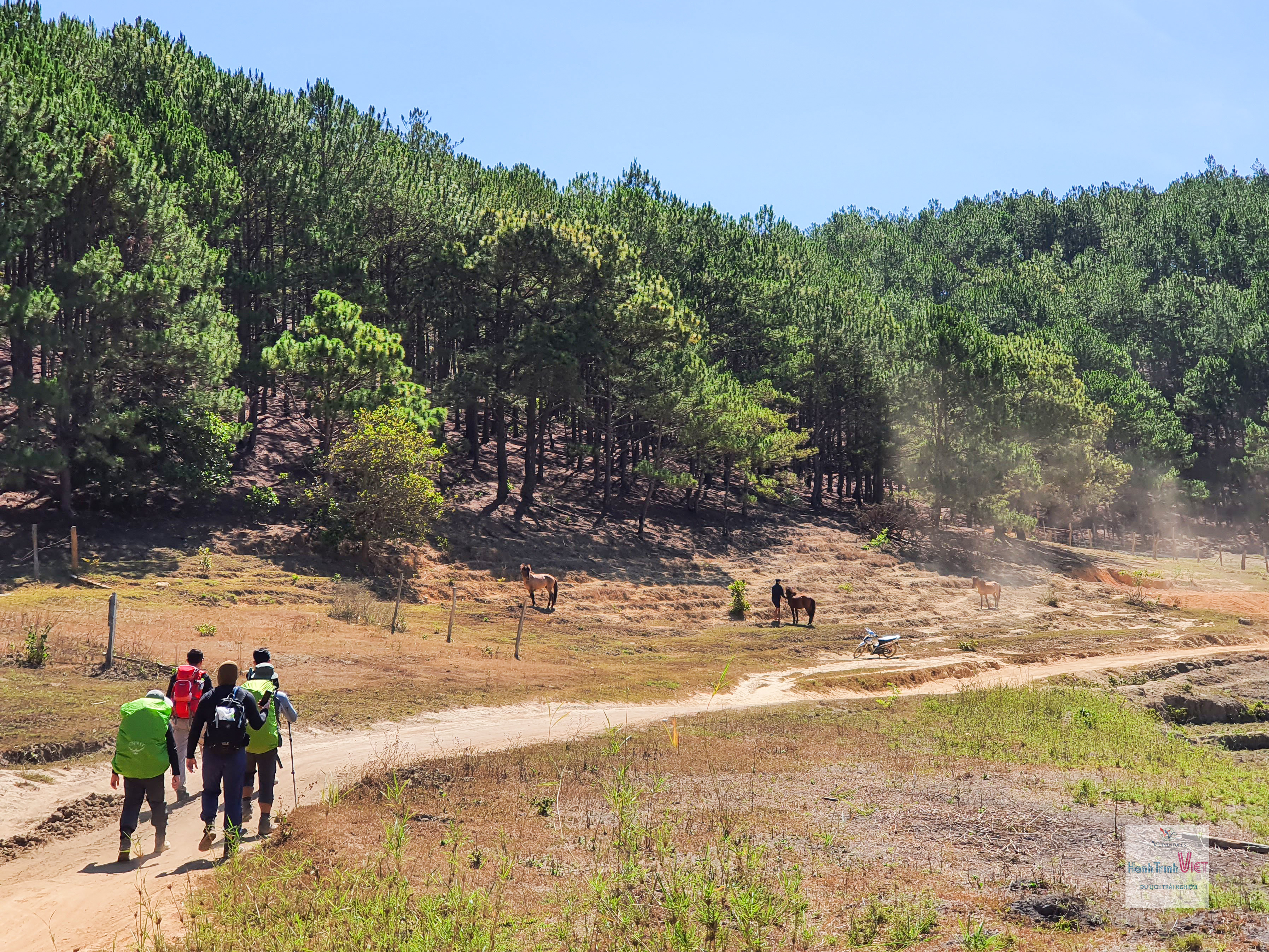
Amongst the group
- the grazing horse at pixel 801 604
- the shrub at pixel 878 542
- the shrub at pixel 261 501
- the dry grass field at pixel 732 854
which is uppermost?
the shrub at pixel 261 501

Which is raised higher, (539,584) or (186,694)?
(186,694)

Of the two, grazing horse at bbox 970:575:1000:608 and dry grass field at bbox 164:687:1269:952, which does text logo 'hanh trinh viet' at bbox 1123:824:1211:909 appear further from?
grazing horse at bbox 970:575:1000:608

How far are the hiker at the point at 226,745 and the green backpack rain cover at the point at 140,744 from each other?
0.36 m

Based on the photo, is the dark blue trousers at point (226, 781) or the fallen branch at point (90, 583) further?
the fallen branch at point (90, 583)

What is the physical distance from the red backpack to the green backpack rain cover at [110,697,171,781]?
9.51ft

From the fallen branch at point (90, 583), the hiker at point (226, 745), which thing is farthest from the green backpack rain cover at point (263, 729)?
Result: the fallen branch at point (90, 583)

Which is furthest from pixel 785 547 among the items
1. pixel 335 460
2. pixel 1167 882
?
pixel 1167 882

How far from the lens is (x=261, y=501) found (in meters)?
41.9

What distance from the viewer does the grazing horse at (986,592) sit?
1961 inches

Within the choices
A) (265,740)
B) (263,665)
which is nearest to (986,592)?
(263,665)

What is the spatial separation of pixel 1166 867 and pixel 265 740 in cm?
1139

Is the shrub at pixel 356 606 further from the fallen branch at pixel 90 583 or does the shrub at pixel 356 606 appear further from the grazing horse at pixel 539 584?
the fallen branch at pixel 90 583

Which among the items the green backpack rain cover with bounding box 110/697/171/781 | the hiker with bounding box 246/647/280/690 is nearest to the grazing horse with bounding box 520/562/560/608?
the hiker with bounding box 246/647/280/690

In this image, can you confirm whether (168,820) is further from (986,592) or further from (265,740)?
(986,592)
